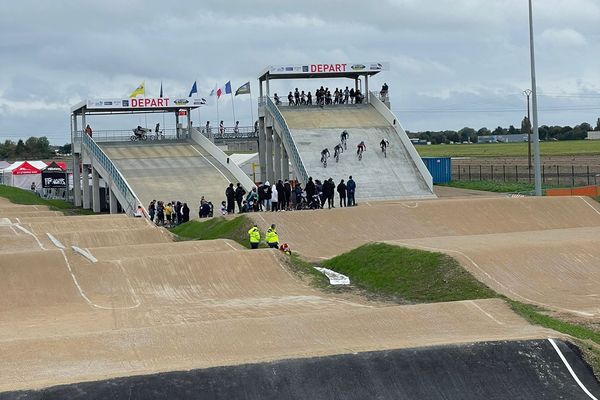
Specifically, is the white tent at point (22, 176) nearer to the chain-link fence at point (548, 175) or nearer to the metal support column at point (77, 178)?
the metal support column at point (77, 178)

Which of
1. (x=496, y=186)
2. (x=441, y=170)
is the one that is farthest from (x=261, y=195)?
(x=441, y=170)

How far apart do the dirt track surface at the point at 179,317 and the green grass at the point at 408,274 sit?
1503mm

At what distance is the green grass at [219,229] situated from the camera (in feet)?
116

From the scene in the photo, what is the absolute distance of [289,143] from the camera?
52562 mm

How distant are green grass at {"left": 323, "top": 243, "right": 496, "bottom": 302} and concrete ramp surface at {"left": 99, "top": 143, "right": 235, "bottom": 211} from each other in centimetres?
2168

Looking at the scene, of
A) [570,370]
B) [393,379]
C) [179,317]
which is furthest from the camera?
[179,317]

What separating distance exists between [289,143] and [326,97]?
25.5ft

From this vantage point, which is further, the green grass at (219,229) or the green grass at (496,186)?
the green grass at (496,186)

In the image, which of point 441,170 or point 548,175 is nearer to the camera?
point 441,170

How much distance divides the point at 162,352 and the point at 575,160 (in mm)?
85514

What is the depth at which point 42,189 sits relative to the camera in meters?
74.2

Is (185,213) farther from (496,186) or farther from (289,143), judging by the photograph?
(496,186)

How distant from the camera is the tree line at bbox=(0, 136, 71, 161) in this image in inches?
6649

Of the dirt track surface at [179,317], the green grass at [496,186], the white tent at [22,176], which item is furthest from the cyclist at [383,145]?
the white tent at [22,176]
